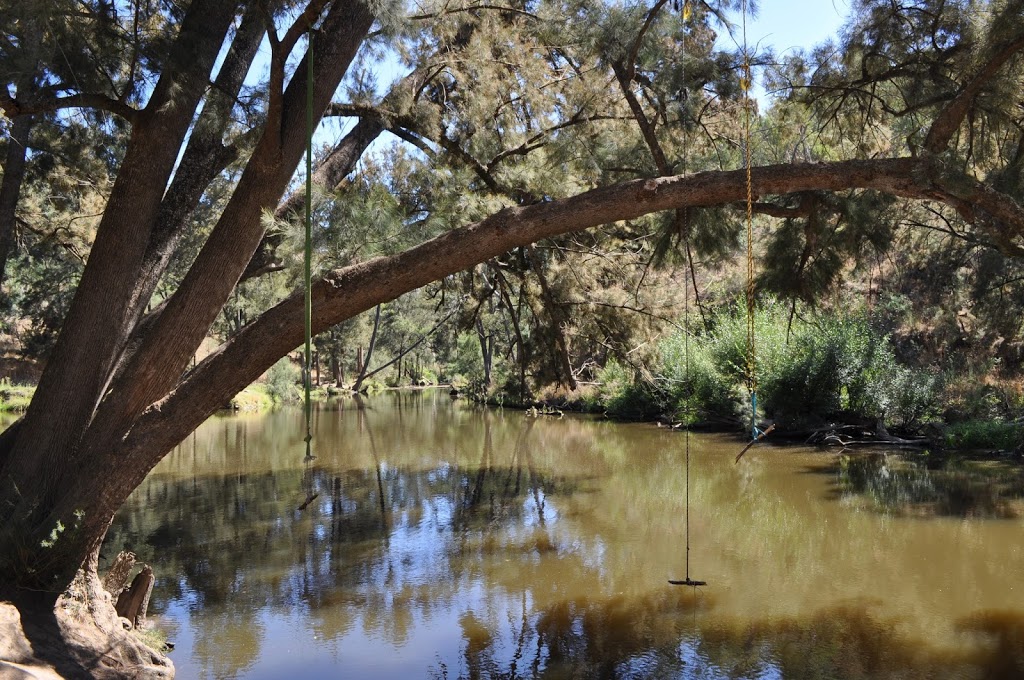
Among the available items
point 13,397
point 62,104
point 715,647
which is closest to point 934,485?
point 715,647

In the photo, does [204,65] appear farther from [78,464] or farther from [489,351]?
[489,351]

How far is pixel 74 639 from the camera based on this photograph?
4074mm

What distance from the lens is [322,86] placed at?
4.45 m

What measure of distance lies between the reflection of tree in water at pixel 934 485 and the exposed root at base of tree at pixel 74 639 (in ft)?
27.3

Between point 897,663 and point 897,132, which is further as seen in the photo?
point 897,132

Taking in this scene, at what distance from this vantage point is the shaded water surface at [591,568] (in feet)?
17.6

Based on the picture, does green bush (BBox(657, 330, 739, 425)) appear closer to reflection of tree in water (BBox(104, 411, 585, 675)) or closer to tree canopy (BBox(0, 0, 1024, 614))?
reflection of tree in water (BBox(104, 411, 585, 675))

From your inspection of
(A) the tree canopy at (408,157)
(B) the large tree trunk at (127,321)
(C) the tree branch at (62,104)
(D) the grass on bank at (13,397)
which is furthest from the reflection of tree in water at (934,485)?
(D) the grass on bank at (13,397)

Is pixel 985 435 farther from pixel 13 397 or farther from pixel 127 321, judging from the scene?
pixel 13 397

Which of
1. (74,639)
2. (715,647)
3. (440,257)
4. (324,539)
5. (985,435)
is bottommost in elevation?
(715,647)

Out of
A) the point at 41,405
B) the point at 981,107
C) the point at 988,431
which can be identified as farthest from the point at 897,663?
the point at 988,431

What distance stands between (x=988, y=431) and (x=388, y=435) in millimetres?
13071

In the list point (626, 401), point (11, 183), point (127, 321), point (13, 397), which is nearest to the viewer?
point (127, 321)

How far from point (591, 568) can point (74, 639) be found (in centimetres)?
458
